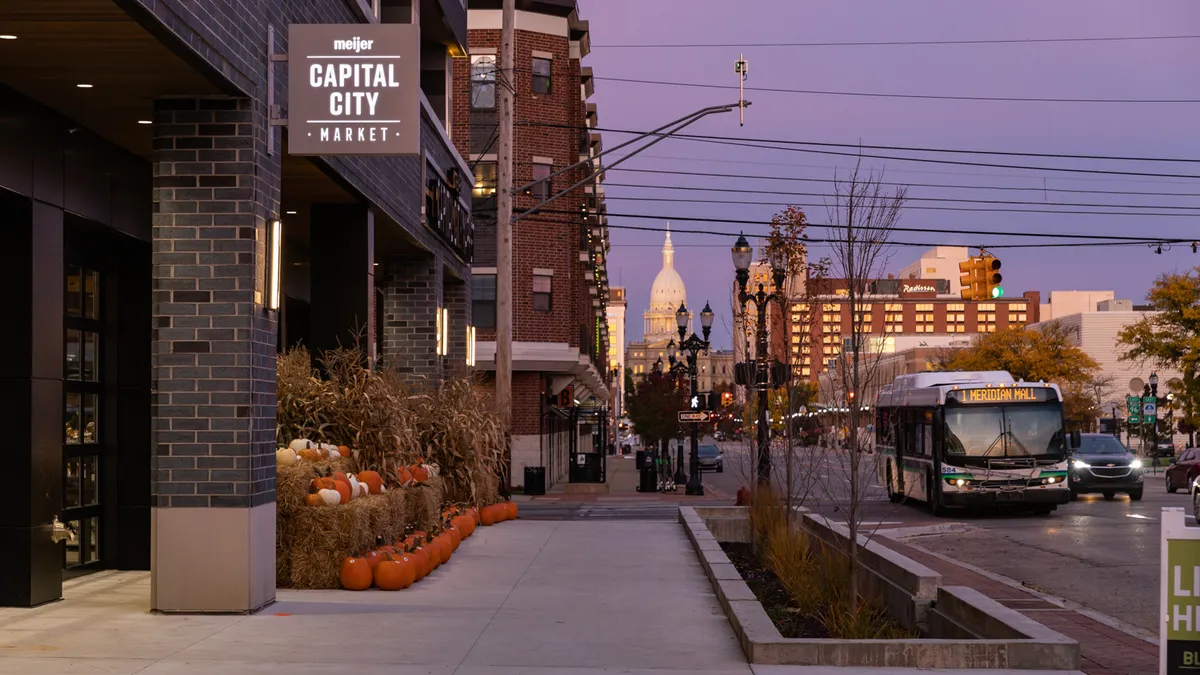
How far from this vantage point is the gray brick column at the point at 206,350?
40.4ft

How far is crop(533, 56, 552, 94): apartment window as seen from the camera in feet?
161

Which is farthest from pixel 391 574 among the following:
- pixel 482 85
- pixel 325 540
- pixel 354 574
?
pixel 482 85

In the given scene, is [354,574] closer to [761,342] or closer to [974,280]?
[761,342]

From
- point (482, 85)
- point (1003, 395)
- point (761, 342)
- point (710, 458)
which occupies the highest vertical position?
point (482, 85)

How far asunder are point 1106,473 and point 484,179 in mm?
23082

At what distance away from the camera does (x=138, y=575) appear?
15234mm

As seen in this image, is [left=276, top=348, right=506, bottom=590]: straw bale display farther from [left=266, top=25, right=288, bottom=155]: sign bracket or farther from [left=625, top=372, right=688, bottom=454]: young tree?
[left=625, top=372, right=688, bottom=454]: young tree

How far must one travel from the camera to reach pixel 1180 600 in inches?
312

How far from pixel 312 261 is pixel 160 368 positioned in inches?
303

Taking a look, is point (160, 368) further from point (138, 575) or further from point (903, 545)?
point (903, 545)

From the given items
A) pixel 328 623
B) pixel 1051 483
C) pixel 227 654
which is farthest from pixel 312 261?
pixel 1051 483

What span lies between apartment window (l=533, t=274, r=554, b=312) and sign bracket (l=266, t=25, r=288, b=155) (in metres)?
35.3

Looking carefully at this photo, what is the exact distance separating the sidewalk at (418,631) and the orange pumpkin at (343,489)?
3.29 ft

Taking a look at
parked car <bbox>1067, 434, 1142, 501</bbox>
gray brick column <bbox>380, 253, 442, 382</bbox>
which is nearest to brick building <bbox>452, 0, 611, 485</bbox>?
parked car <bbox>1067, 434, 1142, 501</bbox>
